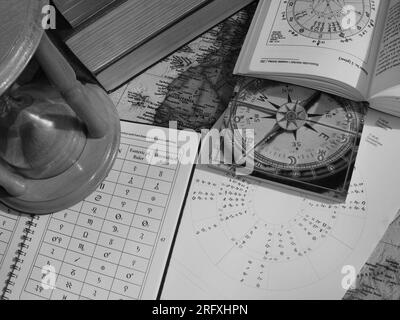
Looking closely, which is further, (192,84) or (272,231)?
(192,84)

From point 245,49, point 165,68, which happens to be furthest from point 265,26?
point 165,68

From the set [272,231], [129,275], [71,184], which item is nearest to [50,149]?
[71,184]

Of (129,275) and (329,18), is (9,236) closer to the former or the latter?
(129,275)

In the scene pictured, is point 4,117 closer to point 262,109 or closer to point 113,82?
point 113,82

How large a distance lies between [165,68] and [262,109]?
173 mm

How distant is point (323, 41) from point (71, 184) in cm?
38

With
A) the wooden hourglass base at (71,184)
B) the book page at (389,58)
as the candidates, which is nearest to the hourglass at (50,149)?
the wooden hourglass base at (71,184)

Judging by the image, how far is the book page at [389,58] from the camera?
1.68 ft

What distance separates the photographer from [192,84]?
611mm

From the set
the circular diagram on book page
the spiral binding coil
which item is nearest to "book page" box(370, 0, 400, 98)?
the circular diagram on book page

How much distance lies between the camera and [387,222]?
50 centimetres

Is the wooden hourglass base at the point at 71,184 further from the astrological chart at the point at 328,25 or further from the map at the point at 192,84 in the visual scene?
the astrological chart at the point at 328,25
